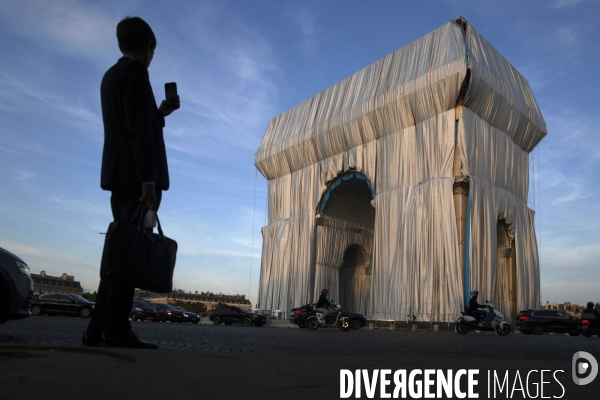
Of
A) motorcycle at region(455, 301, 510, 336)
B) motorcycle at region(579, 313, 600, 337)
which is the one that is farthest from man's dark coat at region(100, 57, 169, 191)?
motorcycle at region(579, 313, 600, 337)

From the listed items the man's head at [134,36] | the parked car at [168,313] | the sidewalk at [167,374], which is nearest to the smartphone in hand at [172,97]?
the man's head at [134,36]

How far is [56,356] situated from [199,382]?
1.14 meters

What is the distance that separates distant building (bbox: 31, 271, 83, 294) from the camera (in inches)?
3952

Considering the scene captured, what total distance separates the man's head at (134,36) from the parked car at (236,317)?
983 inches

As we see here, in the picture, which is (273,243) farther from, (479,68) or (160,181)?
(160,181)

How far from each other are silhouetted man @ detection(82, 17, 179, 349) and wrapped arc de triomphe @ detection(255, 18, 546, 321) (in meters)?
20.1

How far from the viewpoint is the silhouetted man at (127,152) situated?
389cm

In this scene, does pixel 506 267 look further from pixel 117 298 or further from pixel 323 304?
pixel 117 298

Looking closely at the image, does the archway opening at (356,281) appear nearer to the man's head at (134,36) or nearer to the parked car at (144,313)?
the parked car at (144,313)

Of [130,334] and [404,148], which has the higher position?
[404,148]

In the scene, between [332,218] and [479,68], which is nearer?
[479,68]

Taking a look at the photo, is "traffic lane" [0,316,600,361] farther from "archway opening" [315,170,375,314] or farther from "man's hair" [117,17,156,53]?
"archway opening" [315,170,375,314]

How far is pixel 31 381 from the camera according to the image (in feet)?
6.60

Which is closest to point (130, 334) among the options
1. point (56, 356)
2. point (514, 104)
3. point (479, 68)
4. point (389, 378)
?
point (56, 356)
